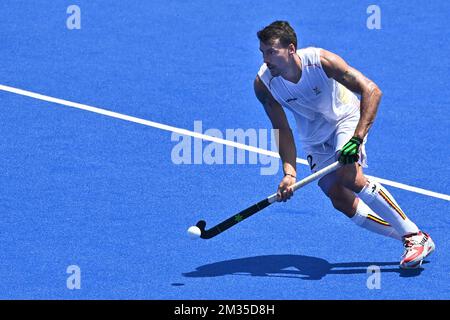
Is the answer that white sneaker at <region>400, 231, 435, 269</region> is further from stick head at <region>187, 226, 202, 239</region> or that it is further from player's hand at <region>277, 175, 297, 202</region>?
stick head at <region>187, 226, 202, 239</region>

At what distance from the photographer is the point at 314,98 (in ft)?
29.6

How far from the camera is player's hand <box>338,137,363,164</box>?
862 centimetres

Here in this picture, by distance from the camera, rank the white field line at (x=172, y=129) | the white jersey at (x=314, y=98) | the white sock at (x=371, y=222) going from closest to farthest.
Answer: the white jersey at (x=314, y=98) → the white sock at (x=371, y=222) → the white field line at (x=172, y=129)

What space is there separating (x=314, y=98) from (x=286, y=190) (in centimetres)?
72

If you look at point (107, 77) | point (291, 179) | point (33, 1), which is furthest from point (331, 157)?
point (33, 1)

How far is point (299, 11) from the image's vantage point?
1424cm

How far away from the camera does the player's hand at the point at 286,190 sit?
885 cm

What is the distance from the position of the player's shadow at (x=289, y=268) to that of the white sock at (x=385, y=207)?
0.97 ft

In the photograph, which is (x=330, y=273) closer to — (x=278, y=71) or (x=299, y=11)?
(x=278, y=71)

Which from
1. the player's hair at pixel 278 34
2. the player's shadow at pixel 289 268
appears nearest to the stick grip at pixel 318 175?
the player's shadow at pixel 289 268

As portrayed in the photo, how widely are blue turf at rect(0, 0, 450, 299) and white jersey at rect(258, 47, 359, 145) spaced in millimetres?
953

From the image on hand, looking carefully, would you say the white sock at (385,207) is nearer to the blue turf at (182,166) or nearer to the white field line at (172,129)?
the blue turf at (182,166)

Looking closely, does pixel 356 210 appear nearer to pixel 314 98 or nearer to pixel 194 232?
pixel 314 98

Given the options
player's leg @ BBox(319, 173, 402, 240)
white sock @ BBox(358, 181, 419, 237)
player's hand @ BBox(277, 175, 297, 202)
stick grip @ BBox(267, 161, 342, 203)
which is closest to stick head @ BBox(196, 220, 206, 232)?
player's hand @ BBox(277, 175, 297, 202)
